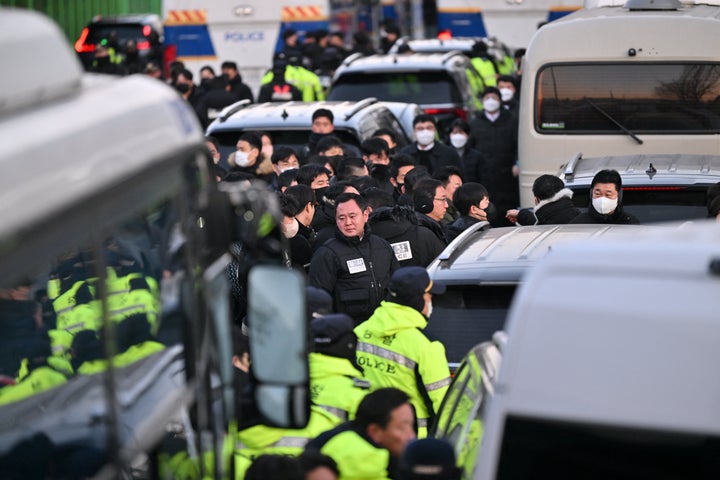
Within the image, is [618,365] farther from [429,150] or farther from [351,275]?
[429,150]

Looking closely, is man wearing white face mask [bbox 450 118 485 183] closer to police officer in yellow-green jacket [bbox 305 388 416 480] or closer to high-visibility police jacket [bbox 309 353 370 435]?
high-visibility police jacket [bbox 309 353 370 435]

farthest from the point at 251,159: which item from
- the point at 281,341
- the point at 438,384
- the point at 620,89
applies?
the point at 281,341

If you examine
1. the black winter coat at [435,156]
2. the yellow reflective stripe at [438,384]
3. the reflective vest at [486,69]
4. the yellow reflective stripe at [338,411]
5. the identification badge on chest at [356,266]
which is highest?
the yellow reflective stripe at [338,411]

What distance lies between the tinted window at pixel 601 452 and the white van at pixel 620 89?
9.50 m

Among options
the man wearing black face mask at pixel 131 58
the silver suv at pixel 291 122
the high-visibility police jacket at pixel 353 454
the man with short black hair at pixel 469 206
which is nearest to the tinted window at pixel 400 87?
the silver suv at pixel 291 122

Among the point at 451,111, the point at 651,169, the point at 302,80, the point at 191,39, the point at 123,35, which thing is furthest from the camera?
the point at 123,35

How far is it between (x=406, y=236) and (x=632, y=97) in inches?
179

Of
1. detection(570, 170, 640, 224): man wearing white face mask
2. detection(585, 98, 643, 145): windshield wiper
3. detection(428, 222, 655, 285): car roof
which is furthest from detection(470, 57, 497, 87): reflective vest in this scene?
Answer: detection(428, 222, 655, 285): car roof

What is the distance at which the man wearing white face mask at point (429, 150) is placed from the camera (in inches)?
540

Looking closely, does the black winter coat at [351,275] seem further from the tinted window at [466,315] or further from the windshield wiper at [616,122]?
the windshield wiper at [616,122]

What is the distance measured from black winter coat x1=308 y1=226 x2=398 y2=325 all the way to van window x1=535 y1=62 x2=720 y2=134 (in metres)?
4.77

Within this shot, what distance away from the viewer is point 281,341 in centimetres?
410

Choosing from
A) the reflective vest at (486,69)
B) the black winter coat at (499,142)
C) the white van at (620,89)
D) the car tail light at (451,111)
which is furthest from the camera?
the reflective vest at (486,69)

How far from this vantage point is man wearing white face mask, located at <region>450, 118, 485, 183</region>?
1479 centimetres
